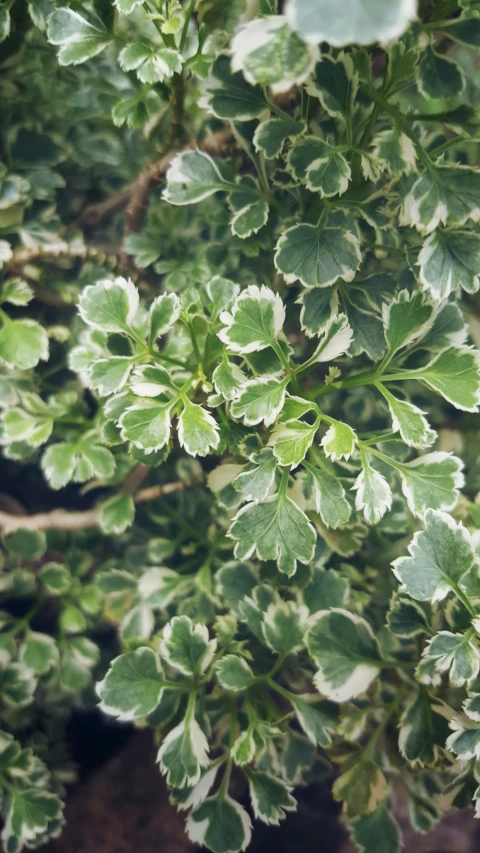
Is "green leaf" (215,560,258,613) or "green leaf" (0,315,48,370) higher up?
"green leaf" (0,315,48,370)

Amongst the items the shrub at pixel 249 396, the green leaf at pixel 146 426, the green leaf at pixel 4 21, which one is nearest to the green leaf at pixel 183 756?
the shrub at pixel 249 396

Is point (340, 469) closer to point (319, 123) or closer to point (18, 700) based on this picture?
point (319, 123)

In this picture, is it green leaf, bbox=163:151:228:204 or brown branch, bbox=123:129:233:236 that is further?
brown branch, bbox=123:129:233:236

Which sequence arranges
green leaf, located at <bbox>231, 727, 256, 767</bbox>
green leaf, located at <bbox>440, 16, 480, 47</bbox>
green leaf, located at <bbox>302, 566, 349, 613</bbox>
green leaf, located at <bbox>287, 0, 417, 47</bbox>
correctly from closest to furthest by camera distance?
green leaf, located at <bbox>287, 0, 417, 47</bbox>
green leaf, located at <bbox>440, 16, 480, 47</bbox>
green leaf, located at <bbox>231, 727, 256, 767</bbox>
green leaf, located at <bbox>302, 566, 349, 613</bbox>

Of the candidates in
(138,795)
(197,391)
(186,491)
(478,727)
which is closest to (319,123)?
(197,391)

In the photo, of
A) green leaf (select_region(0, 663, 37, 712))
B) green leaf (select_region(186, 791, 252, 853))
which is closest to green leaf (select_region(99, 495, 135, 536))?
green leaf (select_region(0, 663, 37, 712))

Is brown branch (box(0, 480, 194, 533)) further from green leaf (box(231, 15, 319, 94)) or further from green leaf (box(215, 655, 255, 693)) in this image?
green leaf (box(231, 15, 319, 94))

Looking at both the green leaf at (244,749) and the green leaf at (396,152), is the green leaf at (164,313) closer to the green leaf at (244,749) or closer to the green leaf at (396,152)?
the green leaf at (396,152)

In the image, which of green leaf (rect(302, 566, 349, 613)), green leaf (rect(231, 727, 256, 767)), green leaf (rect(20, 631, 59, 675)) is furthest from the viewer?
green leaf (rect(20, 631, 59, 675))
